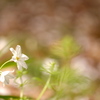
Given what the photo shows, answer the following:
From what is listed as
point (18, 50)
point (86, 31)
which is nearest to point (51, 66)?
point (18, 50)

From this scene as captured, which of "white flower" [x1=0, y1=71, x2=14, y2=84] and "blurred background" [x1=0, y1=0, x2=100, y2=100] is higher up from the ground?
"blurred background" [x1=0, y1=0, x2=100, y2=100]

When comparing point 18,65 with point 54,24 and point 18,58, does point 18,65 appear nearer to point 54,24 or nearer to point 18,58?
point 18,58

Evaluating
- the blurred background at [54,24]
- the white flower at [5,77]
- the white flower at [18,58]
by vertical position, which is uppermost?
the blurred background at [54,24]

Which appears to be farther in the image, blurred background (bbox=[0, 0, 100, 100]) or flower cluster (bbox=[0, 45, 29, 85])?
blurred background (bbox=[0, 0, 100, 100])

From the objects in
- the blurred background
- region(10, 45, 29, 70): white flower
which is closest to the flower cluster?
region(10, 45, 29, 70): white flower

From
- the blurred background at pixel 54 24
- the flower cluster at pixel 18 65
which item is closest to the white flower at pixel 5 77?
the flower cluster at pixel 18 65

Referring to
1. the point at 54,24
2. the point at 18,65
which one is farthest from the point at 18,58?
the point at 54,24

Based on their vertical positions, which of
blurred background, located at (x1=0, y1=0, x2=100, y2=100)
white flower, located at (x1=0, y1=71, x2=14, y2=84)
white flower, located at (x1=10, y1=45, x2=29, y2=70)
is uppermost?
blurred background, located at (x1=0, y1=0, x2=100, y2=100)

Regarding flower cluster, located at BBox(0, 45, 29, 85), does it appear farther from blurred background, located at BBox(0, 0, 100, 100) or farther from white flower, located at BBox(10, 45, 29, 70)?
blurred background, located at BBox(0, 0, 100, 100)

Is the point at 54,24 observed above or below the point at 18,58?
above

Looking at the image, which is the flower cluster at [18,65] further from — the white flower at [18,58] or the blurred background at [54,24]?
the blurred background at [54,24]

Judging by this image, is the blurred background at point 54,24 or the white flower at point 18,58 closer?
the white flower at point 18,58

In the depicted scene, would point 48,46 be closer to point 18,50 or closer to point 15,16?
point 15,16
